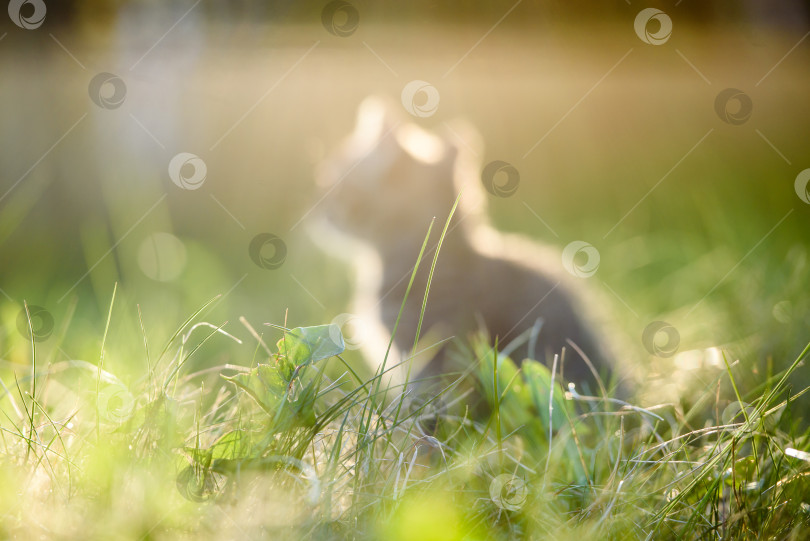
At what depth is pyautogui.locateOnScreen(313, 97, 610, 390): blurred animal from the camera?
175 centimetres

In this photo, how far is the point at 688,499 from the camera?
0.81 m

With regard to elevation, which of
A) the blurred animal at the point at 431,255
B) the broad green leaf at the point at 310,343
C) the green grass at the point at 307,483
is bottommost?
the green grass at the point at 307,483

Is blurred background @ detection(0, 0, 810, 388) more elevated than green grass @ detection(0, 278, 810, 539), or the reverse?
blurred background @ detection(0, 0, 810, 388)

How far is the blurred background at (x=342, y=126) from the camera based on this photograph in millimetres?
2322

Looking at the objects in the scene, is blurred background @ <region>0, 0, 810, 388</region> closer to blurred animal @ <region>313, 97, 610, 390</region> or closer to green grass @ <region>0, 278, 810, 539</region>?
blurred animal @ <region>313, 97, 610, 390</region>

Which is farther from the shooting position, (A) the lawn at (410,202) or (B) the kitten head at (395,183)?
(B) the kitten head at (395,183)

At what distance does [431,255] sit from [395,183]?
0.87 ft

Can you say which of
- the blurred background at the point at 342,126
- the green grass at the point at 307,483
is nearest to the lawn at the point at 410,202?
the blurred background at the point at 342,126

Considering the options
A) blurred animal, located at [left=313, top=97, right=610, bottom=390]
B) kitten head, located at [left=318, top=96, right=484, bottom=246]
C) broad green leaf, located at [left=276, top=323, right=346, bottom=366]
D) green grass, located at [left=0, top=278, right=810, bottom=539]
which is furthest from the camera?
kitten head, located at [left=318, top=96, right=484, bottom=246]

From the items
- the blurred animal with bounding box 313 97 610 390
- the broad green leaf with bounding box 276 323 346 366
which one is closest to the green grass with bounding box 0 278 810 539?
the broad green leaf with bounding box 276 323 346 366

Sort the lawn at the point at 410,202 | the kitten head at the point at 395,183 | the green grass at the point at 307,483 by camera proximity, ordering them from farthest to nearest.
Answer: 1. the kitten head at the point at 395,183
2. the lawn at the point at 410,202
3. the green grass at the point at 307,483

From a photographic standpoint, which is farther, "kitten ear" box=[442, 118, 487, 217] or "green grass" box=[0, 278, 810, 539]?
"kitten ear" box=[442, 118, 487, 217]

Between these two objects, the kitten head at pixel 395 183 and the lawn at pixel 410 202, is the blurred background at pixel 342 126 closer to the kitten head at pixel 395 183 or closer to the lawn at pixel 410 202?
the lawn at pixel 410 202

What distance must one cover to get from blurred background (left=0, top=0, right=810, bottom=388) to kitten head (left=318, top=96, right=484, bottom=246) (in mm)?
150
